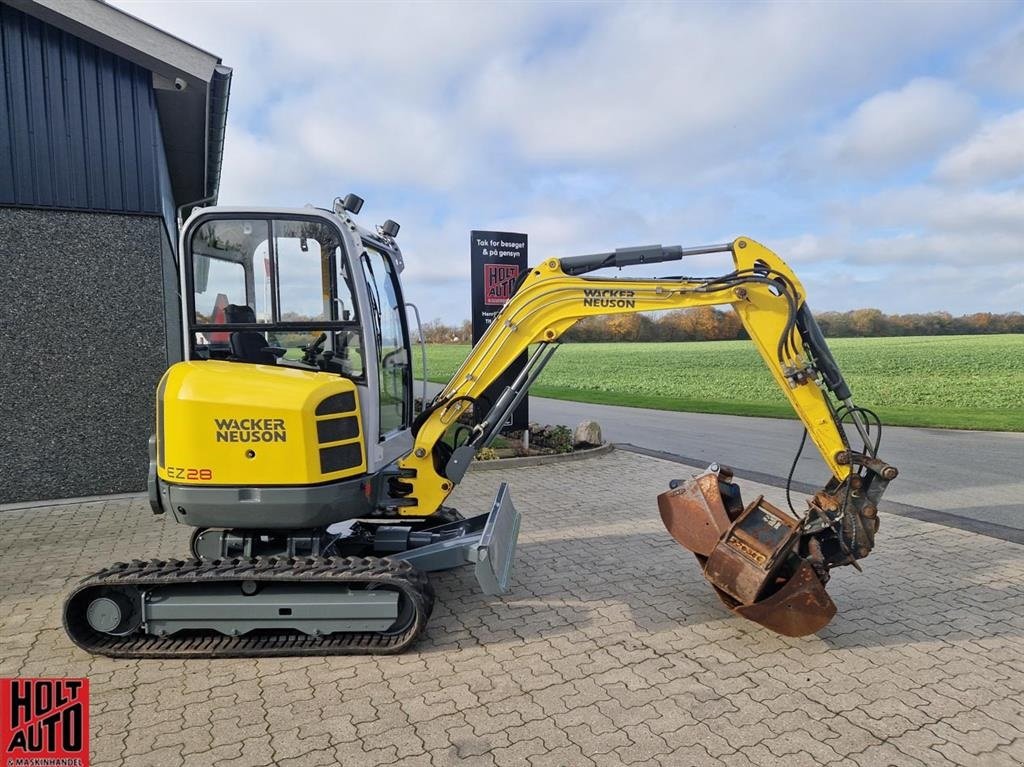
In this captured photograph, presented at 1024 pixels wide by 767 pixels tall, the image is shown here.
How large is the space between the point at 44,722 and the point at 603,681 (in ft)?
9.81

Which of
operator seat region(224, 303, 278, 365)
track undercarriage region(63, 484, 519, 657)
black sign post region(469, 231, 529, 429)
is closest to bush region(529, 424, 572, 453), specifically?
black sign post region(469, 231, 529, 429)

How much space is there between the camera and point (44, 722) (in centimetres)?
343

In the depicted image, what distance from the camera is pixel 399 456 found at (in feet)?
16.4

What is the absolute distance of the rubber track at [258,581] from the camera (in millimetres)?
4070

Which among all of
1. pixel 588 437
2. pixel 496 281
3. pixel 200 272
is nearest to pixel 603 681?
pixel 200 272

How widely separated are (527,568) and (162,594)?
2814 mm

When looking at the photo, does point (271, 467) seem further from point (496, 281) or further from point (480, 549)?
point (496, 281)

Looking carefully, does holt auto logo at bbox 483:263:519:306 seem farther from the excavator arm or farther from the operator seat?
the operator seat

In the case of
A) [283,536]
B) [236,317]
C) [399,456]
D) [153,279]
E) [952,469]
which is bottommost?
[952,469]

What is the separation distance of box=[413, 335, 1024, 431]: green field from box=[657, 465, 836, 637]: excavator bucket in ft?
8.92

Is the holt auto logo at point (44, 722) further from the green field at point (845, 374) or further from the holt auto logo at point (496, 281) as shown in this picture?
the holt auto logo at point (496, 281)

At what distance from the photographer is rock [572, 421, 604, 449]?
11.5 m

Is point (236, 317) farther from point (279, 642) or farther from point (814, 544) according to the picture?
point (814, 544)

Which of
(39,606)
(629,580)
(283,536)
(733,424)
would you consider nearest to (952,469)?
(733,424)
